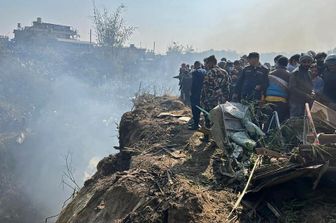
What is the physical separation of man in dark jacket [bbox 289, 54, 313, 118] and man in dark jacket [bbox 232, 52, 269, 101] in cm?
49

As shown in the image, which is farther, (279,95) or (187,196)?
(279,95)

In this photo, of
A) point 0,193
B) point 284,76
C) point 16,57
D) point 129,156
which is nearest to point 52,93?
point 16,57

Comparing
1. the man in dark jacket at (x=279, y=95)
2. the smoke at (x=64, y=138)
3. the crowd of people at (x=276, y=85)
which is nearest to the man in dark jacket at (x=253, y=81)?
the crowd of people at (x=276, y=85)

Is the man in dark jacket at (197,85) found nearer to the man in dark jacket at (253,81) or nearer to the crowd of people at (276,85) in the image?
the crowd of people at (276,85)

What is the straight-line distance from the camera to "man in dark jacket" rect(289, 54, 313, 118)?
5.58m

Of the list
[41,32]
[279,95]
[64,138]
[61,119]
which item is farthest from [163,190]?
[41,32]

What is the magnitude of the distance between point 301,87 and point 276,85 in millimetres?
442

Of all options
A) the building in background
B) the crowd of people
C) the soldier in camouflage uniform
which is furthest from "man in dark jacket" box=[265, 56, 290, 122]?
the building in background

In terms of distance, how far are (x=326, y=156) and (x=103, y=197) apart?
2.65 meters

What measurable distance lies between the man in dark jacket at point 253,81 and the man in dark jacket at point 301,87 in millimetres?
492

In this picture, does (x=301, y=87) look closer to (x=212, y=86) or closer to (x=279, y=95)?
(x=279, y=95)

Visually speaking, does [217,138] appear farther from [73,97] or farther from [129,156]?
[73,97]

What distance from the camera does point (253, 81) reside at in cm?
615

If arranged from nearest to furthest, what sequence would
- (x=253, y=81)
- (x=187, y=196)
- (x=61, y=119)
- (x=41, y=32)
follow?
(x=187, y=196) < (x=253, y=81) < (x=61, y=119) < (x=41, y=32)
